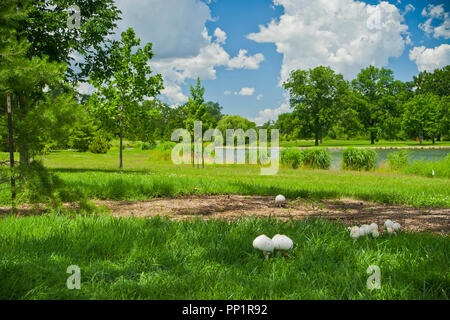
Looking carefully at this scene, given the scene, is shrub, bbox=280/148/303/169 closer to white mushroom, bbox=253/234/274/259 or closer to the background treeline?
white mushroom, bbox=253/234/274/259

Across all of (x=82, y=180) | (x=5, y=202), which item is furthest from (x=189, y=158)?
(x=5, y=202)

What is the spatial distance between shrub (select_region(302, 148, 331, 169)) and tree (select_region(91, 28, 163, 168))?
7566 millimetres

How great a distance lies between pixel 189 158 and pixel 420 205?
1593cm

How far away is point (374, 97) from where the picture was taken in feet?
176

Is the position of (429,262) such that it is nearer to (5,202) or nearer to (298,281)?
(298,281)

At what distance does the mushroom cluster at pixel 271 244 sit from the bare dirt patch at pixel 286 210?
1.63 m

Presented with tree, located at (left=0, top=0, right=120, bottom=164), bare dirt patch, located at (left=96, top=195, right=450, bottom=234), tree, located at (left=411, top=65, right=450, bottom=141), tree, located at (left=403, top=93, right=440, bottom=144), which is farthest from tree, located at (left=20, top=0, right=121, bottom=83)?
tree, located at (left=411, top=65, right=450, bottom=141)

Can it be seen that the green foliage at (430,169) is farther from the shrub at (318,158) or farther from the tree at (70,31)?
the tree at (70,31)

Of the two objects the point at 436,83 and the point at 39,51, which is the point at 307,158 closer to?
the point at 39,51

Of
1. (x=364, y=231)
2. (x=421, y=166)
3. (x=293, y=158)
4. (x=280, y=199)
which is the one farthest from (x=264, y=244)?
(x=293, y=158)

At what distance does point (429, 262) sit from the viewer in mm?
2662

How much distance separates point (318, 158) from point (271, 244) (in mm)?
13595

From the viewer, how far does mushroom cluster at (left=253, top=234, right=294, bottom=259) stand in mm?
2680

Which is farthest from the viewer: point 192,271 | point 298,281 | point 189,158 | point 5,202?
point 189,158
